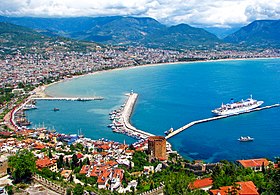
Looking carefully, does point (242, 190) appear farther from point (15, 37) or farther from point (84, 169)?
point (15, 37)

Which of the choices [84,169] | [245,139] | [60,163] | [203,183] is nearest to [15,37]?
[245,139]

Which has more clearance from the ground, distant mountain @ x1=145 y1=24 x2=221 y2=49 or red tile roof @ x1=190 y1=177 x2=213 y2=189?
distant mountain @ x1=145 y1=24 x2=221 y2=49

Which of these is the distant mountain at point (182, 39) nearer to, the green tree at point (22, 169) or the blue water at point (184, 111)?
the blue water at point (184, 111)

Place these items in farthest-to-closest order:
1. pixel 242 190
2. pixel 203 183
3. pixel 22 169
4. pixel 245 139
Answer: pixel 245 139
pixel 203 183
pixel 22 169
pixel 242 190

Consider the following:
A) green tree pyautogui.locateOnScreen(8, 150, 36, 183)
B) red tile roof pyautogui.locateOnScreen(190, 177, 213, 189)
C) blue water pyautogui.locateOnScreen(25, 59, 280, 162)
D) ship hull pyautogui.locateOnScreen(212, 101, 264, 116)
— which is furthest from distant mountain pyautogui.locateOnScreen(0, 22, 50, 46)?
red tile roof pyautogui.locateOnScreen(190, 177, 213, 189)

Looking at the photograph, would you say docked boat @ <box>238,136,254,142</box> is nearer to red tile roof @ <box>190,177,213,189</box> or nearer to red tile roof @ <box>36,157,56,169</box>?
red tile roof @ <box>190,177,213,189</box>

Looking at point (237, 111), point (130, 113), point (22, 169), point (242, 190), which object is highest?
point (22, 169)

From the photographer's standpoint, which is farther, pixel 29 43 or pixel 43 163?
pixel 29 43

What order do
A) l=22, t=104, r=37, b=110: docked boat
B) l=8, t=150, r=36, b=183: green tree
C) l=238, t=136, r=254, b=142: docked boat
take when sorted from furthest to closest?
l=22, t=104, r=37, b=110: docked boat
l=238, t=136, r=254, b=142: docked boat
l=8, t=150, r=36, b=183: green tree

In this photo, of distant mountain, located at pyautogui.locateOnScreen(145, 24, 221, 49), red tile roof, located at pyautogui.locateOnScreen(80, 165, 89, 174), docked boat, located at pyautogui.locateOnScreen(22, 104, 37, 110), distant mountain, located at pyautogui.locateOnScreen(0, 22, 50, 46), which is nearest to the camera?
red tile roof, located at pyautogui.locateOnScreen(80, 165, 89, 174)
